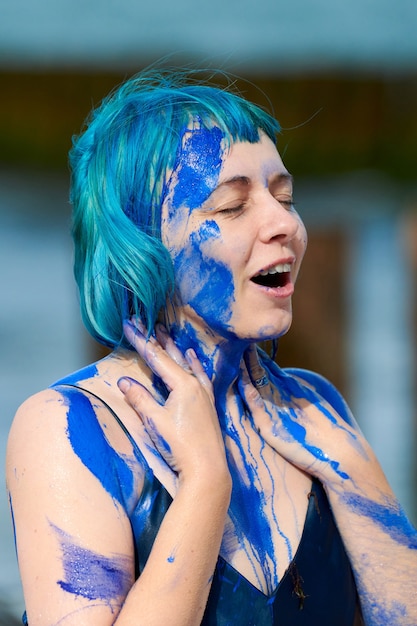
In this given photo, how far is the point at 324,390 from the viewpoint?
82.9 inches

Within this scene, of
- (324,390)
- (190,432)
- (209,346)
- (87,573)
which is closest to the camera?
(87,573)

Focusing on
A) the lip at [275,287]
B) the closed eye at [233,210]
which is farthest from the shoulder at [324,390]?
the closed eye at [233,210]

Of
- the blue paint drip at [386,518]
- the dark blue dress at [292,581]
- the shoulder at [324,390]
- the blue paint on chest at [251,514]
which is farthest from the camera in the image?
the shoulder at [324,390]

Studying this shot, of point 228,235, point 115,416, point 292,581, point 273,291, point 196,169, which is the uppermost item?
point 196,169

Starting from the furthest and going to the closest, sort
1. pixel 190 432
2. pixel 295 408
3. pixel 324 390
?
pixel 324 390 < pixel 295 408 < pixel 190 432

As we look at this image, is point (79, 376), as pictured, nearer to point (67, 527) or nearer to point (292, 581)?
point (67, 527)

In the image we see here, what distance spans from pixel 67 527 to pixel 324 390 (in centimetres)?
73

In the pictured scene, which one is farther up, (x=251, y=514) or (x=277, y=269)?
(x=277, y=269)

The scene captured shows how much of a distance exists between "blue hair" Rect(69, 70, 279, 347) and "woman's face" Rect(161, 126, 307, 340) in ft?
0.08

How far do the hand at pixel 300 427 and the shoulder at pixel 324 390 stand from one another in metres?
0.07

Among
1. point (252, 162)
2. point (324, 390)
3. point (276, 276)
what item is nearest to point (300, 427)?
point (324, 390)

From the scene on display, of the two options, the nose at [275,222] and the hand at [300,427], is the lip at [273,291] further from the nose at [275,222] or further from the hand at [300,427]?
the hand at [300,427]

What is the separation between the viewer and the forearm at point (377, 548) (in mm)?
1823

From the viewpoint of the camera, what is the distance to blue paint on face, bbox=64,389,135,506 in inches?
63.2
